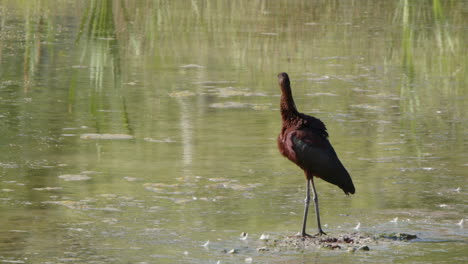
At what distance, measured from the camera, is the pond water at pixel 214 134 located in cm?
683

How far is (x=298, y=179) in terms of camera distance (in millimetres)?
8383

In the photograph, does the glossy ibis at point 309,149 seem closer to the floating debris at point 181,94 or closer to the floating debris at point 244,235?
the floating debris at point 244,235

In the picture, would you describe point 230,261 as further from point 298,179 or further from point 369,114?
point 369,114

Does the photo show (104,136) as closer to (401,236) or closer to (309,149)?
(309,149)

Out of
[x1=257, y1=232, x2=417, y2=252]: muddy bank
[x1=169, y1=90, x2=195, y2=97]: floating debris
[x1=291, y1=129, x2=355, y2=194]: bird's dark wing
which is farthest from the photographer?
[x1=169, y1=90, x2=195, y2=97]: floating debris

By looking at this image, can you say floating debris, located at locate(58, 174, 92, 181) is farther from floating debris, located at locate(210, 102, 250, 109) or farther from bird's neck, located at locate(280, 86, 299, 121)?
floating debris, located at locate(210, 102, 250, 109)

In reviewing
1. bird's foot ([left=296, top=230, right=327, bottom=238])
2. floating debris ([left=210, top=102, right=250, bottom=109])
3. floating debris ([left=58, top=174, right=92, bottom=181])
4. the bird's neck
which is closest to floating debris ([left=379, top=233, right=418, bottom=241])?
bird's foot ([left=296, top=230, right=327, bottom=238])

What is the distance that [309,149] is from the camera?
6.98 metres

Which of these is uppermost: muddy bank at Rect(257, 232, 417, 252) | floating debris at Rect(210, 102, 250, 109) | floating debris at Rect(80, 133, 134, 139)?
floating debris at Rect(210, 102, 250, 109)

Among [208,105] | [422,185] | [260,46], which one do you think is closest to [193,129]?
[208,105]

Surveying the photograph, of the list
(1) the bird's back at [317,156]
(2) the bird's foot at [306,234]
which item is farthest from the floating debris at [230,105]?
(2) the bird's foot at [306,234]

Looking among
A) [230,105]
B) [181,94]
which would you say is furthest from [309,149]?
[181,94]

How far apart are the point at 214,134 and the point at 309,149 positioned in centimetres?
287

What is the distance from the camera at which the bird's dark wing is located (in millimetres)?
6938
